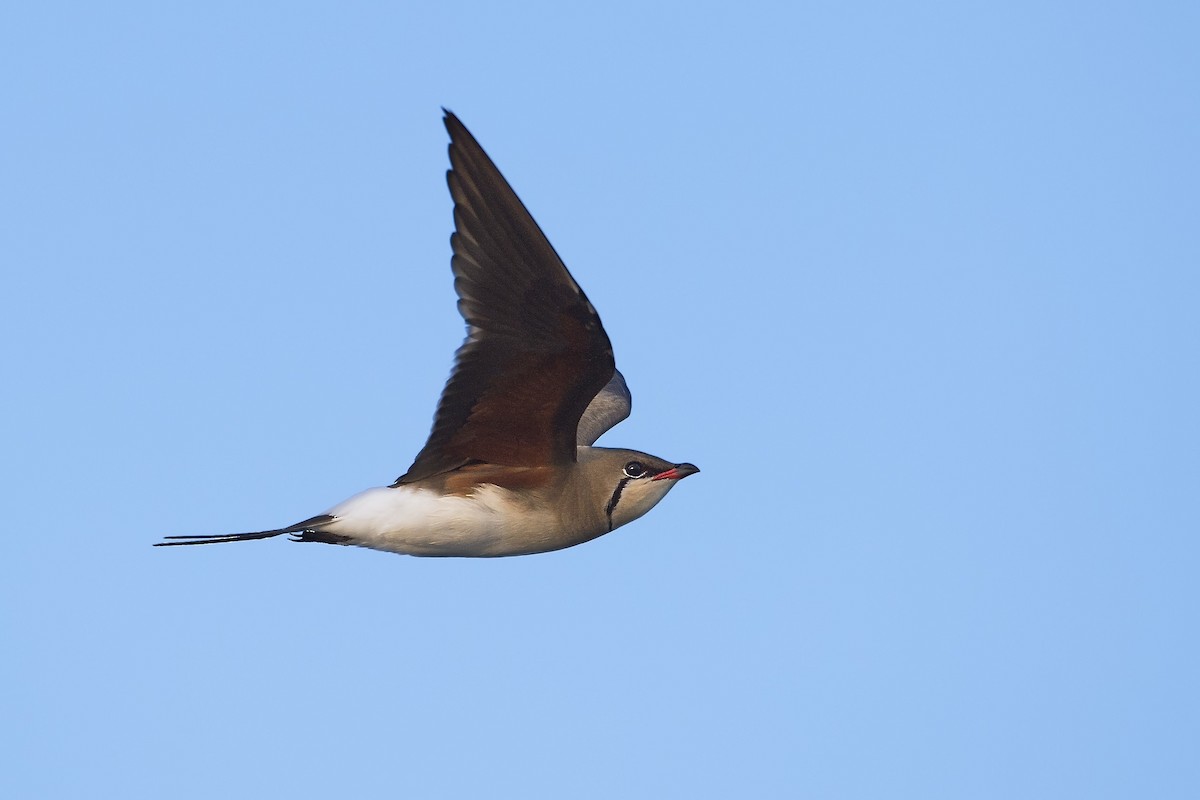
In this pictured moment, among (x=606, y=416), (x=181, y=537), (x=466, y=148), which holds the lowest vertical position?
(x=181, y=537)

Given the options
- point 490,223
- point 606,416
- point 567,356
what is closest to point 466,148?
point 490,223

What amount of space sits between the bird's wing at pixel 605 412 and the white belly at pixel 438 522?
186cm

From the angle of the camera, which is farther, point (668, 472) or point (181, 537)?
point (668, 472)

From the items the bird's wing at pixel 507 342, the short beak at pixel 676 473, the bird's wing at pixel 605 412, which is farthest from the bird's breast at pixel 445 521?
the bird's wing at pixel 605 412

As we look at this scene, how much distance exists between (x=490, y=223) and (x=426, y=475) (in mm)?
1898

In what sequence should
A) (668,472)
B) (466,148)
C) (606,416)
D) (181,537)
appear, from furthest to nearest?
1. (606,416)
2. (668,472)
3. (181,537)
4. (466,148)

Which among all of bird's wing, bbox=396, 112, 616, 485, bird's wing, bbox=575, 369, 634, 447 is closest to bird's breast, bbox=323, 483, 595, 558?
bird's wing, bbox=396, 112, 616, 485

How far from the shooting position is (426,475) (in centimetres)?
917

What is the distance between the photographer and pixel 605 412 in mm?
11492

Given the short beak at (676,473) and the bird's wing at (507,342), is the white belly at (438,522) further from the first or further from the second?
the short beak at (676,473)

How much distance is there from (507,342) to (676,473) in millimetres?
1762

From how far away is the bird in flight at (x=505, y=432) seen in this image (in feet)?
27.1

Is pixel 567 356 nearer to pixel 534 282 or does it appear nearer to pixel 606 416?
pixel 534 282

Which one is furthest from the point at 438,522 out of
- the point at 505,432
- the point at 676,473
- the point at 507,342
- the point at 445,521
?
the point at 676,473
